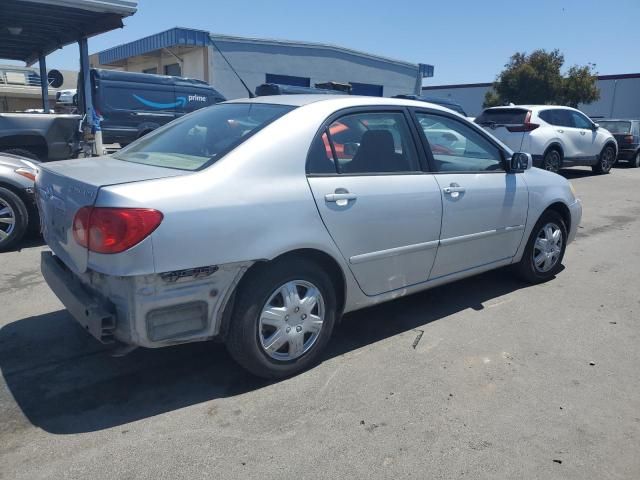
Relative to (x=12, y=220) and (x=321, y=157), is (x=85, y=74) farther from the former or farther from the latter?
(x=321, y=157)

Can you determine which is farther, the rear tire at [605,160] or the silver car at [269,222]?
the rear tire at [605,160]

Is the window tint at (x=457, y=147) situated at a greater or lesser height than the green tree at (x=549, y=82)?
lesser

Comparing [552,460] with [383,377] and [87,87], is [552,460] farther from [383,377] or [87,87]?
[87,87]

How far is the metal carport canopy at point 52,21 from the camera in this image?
8195 millimetres

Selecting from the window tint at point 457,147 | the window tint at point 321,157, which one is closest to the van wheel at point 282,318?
the window tint at point 321,157

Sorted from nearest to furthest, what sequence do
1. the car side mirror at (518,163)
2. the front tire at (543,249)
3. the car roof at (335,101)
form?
1. the car roof at (335,101)
2. the car side mirror at (518,163)
3. the front tire at (543,249)

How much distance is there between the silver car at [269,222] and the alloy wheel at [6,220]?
2.62 meters

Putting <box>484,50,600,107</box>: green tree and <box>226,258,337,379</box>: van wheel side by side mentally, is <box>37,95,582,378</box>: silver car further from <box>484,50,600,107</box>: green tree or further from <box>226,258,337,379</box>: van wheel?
<box>484,50,600,107</box>: green tree

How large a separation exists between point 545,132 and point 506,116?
95cm

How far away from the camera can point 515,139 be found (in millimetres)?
12266

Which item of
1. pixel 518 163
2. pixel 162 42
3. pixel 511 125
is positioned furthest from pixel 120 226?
pixel 162 42

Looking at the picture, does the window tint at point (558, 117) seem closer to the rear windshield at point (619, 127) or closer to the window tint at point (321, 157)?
the rear windshield at point (619, 127)

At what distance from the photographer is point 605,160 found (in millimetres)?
15125

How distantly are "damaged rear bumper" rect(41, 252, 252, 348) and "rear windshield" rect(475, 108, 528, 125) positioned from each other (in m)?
11.0
